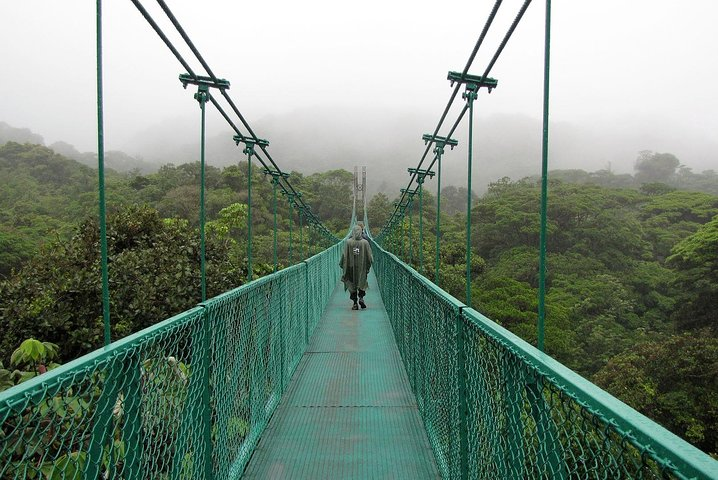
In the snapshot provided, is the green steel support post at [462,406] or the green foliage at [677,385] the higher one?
the green steel support post at [462,406]

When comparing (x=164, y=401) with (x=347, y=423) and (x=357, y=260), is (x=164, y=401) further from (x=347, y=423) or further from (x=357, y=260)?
(x=357, y=260)

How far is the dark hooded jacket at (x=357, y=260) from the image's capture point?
5.71 metres

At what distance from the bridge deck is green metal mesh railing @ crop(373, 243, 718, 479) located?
0.15 meters

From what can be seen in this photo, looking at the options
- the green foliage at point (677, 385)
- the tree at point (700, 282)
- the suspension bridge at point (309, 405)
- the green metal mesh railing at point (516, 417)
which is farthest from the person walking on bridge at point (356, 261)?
the tree at point (700, 282)

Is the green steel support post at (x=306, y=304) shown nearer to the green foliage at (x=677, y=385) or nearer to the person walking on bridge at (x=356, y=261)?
the person walking on bridge at (x=356, y=261)

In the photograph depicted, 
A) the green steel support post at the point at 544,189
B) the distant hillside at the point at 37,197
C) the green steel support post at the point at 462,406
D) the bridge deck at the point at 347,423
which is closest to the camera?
the green steel support post at the point at 544,189

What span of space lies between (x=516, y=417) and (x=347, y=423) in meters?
1.51

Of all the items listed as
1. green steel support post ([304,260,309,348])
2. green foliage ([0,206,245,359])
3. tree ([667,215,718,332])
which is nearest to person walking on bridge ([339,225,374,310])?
green foliage ([0,206,245,359])

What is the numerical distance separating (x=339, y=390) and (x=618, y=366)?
10.3 metres

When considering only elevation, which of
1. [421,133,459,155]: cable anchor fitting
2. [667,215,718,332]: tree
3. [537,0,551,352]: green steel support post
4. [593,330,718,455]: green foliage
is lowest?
[593,330,718,455]: green foliage

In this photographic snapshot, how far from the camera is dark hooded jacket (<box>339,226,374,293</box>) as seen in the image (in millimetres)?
5711

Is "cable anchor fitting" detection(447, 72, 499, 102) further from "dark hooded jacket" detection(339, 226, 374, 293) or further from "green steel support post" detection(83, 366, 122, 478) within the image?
"dark hooded jacket" detection(339, 226, 374, 293)

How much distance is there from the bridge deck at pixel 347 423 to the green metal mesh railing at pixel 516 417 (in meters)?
0.15

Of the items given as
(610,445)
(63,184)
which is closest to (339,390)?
(610,445)
